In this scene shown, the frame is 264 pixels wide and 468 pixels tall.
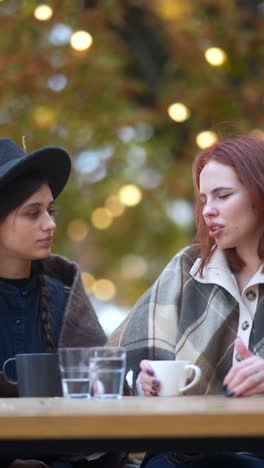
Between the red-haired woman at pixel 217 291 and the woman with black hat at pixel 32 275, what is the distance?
19 centimetres

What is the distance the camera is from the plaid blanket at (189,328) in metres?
3.38

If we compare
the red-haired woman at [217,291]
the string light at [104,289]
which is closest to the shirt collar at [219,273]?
the red-haired woman at [217,291]

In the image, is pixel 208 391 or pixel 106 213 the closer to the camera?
pixel 208 391

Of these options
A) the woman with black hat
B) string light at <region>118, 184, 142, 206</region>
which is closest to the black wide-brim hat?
the woman with black hat

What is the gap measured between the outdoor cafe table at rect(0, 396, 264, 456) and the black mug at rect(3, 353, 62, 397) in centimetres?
61

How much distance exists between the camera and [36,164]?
Answer: 3709mm

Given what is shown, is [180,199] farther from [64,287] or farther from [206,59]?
[64,287]

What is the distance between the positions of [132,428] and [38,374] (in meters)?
0.81

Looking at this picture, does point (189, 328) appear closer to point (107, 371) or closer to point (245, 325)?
point (245, 325)

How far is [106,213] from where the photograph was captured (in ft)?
33.6

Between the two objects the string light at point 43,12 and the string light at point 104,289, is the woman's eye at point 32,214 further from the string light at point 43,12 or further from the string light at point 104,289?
the string light at point 104,289

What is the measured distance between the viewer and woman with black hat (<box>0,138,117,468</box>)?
364cm

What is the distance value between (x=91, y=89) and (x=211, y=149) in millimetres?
4584

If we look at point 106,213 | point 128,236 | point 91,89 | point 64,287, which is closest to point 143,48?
point 91,89
